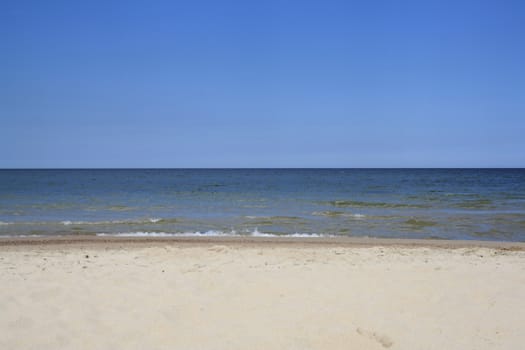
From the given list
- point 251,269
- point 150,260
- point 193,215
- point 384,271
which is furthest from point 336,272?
point 193,215

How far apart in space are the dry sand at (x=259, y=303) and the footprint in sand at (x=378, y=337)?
0.04 feet

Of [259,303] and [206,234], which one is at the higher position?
[259,303]

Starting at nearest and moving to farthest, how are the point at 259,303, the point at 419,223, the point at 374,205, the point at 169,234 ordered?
the point at 259,303, the point at 169,234, the point at 419,223, the point at 374,205

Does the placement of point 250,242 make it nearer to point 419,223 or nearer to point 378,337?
point 378,337

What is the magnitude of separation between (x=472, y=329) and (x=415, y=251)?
6.15 meters

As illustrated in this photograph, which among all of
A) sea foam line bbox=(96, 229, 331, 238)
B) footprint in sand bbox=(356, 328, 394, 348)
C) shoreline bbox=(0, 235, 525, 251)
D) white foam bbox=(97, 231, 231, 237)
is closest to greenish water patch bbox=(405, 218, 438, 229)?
shoreline bbox=(0, 235, 525, 251)

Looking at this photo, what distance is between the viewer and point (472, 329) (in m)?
4.76

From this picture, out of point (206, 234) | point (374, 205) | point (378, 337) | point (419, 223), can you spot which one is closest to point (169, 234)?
point (206, 234)

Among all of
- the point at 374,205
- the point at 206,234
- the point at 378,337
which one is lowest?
the point at 206,234

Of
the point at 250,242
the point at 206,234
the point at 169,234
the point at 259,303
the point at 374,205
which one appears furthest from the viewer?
the point at 374,205

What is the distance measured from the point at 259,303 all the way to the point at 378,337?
65.5 inches

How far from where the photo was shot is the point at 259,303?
562cm

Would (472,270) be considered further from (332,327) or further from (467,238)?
(467,238)

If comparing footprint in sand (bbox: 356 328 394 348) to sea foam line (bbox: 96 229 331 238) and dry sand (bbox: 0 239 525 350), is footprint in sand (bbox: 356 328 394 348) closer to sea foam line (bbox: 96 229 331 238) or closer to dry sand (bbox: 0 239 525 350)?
dry sand (bbox: 0 239 525 350)
